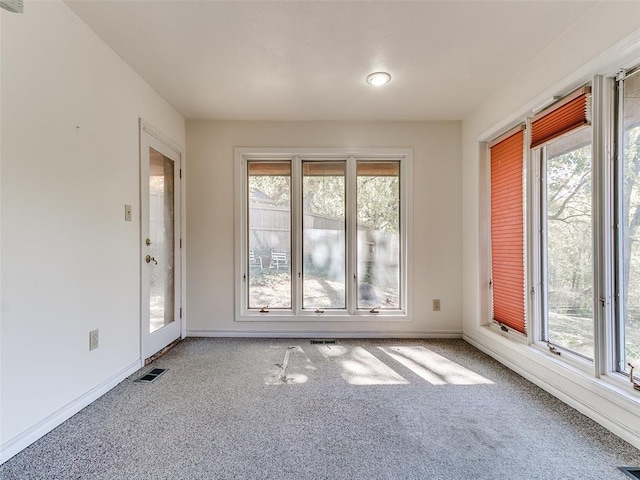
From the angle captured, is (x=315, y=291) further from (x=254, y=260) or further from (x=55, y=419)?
(x=55, y=419)

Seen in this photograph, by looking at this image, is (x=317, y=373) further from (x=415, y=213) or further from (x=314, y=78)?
→ (x=314, y=78)

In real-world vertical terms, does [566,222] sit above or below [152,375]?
above

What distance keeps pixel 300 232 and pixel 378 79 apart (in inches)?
68.7

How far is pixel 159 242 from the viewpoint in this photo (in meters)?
2.82

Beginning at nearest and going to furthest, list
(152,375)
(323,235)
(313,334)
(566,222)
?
1. (566,222)
2. (152,375)
3. (313,334)
4. (323,235)

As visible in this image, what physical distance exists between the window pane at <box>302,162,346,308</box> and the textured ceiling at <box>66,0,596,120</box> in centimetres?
A: 80

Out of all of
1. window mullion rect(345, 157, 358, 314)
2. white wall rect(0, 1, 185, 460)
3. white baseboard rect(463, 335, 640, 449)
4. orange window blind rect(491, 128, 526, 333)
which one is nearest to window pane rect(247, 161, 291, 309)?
window mullion rect(345, 157, 358, 314)

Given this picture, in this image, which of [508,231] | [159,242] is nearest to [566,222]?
[508,231]

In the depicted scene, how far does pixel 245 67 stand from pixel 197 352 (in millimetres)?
2630

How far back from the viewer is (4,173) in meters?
1.41

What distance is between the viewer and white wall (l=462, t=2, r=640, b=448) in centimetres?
158

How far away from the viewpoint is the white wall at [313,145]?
3285 mm

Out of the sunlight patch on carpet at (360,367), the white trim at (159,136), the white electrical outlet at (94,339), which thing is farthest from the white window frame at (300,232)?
the white electrical outlet at (94,339)

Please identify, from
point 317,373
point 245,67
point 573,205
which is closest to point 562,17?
point 573,205
